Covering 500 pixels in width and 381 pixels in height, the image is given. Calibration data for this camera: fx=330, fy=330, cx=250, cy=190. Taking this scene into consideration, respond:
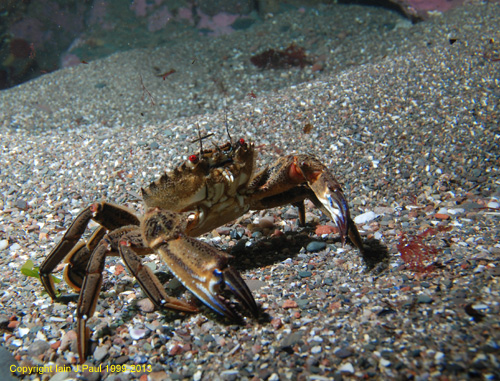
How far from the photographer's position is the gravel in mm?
1999

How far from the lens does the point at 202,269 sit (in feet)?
7.36

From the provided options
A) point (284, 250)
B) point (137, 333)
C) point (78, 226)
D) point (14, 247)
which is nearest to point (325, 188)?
point (284, 250)

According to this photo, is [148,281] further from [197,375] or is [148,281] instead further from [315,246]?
[315,246]

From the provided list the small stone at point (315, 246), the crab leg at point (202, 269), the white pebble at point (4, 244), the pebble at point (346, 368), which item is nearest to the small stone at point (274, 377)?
the pebble at point (346, 368)

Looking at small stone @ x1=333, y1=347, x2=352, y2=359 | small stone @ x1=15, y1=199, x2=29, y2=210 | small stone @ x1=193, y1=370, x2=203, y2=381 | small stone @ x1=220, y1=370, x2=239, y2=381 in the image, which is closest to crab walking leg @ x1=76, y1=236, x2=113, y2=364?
small stone @ x1=193, y1=370, x2=203, y2=381

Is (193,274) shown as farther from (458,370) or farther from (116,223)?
(458,370)

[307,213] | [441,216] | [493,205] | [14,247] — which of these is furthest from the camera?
[307,213]

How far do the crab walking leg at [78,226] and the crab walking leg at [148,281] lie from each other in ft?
1.59

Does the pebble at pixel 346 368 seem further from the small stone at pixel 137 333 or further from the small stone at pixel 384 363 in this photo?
the small stone at pixel 137 333

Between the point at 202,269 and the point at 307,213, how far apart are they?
2.22 metres

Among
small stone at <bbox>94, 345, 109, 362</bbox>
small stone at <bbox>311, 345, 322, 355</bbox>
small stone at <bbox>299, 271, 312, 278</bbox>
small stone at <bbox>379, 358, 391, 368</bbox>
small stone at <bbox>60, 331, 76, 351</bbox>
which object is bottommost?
small stone at <bbox>299, 271, 312, 278</bbox>

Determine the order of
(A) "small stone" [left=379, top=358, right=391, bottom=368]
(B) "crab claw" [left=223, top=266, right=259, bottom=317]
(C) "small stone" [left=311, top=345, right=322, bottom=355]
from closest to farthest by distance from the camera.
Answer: (A) "small stone" [left=379, top=358, right=391, bottom=368] < (C) "small stone" [left=311, top=345, right=322, bottom=355] < (B) "crab claw" [left=223, top=266, right=259, bottom=317]

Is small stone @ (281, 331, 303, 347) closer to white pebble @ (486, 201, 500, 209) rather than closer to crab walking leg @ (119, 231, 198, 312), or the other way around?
crab walking leg @ (119, 231, 198, 312)

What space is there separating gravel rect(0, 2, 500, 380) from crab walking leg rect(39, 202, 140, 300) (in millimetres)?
261
